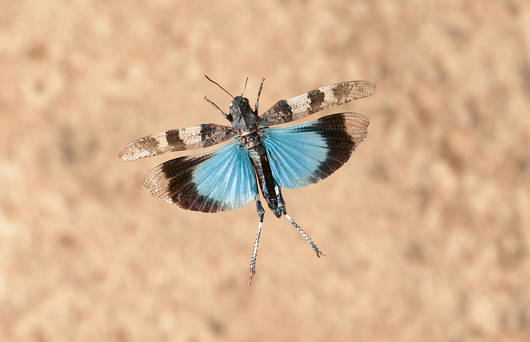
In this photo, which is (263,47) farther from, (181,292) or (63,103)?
(181,292)

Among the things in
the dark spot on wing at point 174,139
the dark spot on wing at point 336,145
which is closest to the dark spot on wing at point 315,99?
the dark spot on wing at point 336,145

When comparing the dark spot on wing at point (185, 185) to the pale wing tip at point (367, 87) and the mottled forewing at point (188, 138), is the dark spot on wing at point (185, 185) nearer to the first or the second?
the mottled forewing at point (188, 138)

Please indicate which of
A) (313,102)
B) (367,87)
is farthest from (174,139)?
(367,87)

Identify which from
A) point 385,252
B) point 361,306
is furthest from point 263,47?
point 361,306

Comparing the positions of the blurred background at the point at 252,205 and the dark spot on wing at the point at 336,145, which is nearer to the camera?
the dark spot on wing at the point at 336,145

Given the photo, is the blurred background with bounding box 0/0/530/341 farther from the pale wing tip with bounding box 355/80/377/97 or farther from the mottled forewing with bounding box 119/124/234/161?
the pale wing tip with bounding box 355/80/377/97
